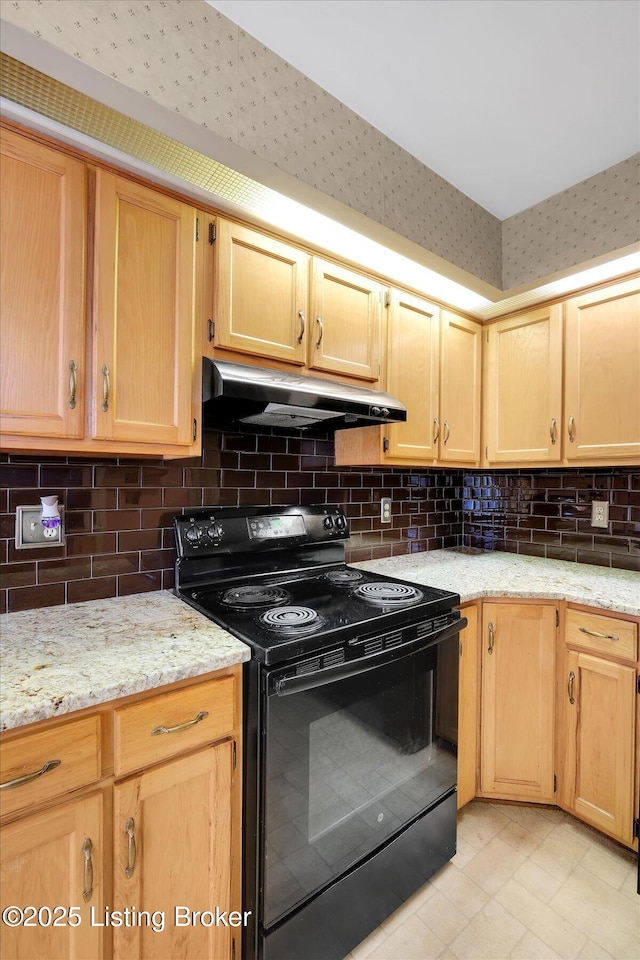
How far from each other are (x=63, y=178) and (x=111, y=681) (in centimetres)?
127

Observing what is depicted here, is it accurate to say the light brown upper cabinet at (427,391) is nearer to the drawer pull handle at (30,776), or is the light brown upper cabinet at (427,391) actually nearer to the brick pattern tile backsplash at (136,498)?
the brick pattern tile backsplash at (136,498)

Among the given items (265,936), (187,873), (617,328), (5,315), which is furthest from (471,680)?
(5,315)

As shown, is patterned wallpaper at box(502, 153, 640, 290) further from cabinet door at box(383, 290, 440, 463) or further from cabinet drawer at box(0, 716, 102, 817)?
cabinet drawer at box(0, 716, 102, 817)

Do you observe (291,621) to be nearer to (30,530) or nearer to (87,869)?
(87,869)

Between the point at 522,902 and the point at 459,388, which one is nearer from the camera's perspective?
the point at 522,902

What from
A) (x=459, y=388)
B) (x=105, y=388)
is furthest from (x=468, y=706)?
(x=105, y=388)

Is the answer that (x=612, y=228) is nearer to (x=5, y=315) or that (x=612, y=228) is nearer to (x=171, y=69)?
(x=171, y=69)

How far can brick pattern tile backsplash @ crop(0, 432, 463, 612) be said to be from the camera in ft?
4.54

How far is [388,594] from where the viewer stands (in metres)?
1.57

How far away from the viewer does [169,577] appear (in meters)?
1.66

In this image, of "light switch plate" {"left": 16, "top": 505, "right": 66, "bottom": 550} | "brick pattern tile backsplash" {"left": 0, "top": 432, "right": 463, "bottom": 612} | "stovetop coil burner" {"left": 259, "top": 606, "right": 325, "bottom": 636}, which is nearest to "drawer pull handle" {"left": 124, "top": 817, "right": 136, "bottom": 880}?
"stovetop coil burner" {"left": 259, "top": 606, "right": 325, "bottom": 636}

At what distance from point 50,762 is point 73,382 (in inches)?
35.1

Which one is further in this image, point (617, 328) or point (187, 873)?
point (617, 328)

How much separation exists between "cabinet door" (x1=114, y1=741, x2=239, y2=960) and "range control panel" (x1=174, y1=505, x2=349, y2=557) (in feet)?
2.33
